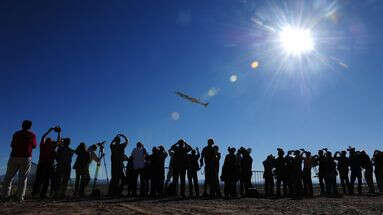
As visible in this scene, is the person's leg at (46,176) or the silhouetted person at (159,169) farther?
the silhouetted person at (159,169)

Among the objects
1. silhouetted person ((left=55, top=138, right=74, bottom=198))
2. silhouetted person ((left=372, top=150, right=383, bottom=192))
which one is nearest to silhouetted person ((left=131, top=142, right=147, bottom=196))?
silhouetted person ((left=55, top=138, right=74, bottom=198))

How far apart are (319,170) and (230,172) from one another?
17.0ft

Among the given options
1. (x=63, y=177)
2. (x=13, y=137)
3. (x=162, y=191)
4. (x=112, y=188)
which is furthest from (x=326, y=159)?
(x=13, y=137)

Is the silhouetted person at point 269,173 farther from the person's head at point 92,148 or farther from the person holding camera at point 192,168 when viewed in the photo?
the person's head at point 92,148

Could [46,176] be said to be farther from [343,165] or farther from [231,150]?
[343,165]

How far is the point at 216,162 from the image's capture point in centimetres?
1366

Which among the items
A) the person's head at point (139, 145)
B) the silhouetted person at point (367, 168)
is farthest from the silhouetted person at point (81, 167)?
the silhouetted person at point (367, 168)

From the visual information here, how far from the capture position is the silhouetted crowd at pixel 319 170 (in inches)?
610

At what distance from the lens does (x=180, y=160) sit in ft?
44.0

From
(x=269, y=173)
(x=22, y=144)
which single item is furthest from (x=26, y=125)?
(x=269, y=173)

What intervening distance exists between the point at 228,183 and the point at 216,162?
97 cm

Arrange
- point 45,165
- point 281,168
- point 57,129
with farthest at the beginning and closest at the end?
1. point 281,168
2. point 45,165
3. point 57,129

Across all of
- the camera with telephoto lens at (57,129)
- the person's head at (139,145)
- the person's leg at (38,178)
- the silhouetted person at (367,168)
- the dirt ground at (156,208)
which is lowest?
the dirt ground at (156,208)

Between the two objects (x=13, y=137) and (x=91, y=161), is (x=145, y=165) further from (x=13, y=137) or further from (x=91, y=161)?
(x=13, y=137)
